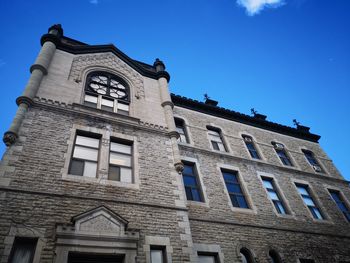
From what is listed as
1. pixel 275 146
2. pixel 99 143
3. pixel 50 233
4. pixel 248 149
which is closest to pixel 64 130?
pixel 99 143

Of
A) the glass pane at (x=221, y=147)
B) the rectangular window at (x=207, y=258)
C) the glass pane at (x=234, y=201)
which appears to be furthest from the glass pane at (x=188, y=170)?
the rectangular window at (x=207, y=258)

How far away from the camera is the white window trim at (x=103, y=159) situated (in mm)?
8148

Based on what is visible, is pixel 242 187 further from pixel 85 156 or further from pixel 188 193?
pixel 85 156

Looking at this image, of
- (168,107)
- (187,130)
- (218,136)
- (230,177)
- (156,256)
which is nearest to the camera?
(156,256)

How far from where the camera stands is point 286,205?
43.8 ft

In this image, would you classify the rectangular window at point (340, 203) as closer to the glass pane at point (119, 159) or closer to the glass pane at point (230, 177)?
the glass pane at point (230, 177)

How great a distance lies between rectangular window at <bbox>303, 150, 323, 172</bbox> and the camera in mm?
17969

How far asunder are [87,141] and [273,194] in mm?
10170

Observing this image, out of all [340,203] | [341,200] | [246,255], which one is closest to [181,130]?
[246,255]

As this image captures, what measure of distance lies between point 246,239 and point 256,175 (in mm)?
4415

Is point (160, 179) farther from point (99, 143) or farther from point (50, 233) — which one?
point (50, 233)

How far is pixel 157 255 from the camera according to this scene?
747cm

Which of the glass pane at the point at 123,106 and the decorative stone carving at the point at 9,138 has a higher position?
the glass pane at the point at 123,106

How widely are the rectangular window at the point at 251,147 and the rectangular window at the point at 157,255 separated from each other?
9917 millimetres
